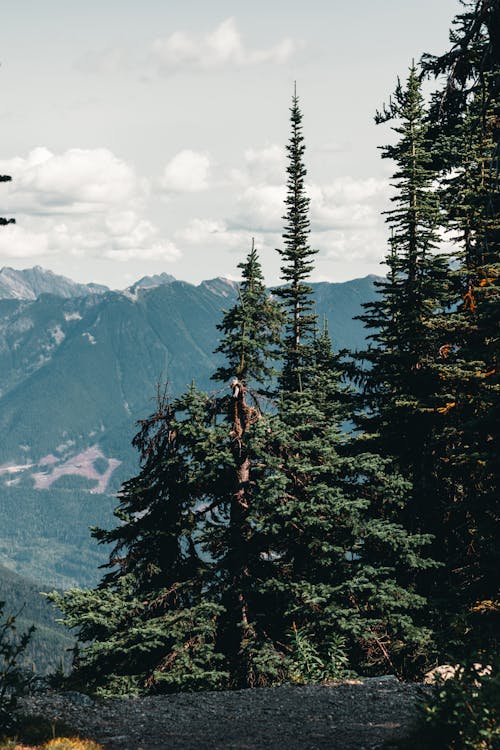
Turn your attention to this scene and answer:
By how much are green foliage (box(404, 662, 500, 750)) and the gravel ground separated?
4.07ft

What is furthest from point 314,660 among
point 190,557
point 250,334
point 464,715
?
point 464,715

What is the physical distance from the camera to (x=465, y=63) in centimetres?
1032

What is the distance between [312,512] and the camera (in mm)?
17750

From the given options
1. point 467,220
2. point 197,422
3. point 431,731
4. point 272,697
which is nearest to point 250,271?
point 197,422

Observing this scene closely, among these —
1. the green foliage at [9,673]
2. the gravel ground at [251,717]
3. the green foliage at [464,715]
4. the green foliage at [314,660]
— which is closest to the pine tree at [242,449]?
the green foliage at [314,660]

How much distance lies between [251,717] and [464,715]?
542 centimetres

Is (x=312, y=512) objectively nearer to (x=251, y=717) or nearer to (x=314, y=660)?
(x=314, y=660)

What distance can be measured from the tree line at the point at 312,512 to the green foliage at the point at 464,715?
21.2ft

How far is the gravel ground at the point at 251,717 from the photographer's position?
33.0ft

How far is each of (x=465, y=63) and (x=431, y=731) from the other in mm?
8895

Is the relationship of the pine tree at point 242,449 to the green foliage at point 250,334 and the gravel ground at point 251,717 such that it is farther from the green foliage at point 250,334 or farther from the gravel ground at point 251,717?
the gravel ground at point 251,717

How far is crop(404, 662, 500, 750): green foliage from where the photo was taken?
7.04 meters

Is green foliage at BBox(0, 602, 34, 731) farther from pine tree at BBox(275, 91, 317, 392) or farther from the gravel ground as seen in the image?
pine tree at BBox(275, 91, 317, 392)

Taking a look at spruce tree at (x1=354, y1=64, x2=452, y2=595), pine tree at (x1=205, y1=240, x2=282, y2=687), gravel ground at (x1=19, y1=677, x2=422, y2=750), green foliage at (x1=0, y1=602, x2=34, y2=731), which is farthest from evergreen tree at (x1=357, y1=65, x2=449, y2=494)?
green foliage at (x1=0, y1=602, x2=34, y2=731)
